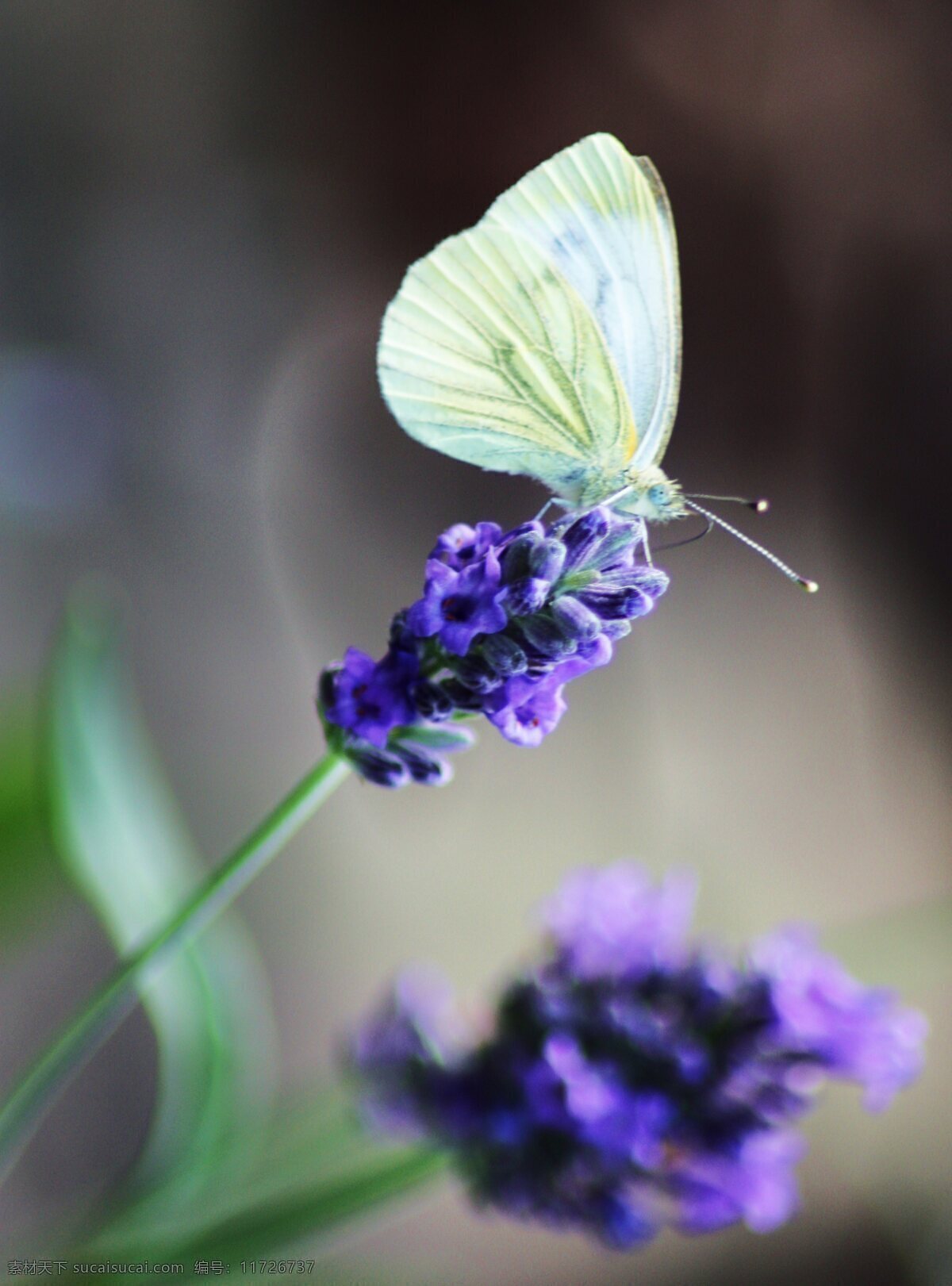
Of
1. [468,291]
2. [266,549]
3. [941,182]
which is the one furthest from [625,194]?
[941,182]

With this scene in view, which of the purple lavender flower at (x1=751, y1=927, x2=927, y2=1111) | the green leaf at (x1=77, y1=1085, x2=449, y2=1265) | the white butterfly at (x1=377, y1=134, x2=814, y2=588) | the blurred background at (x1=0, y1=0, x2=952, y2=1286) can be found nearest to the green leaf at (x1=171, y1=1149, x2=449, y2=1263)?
the green leaf at (x1=77, y1=1085, x2=449, y2=1265)

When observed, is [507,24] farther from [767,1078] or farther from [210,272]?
[767,1078]

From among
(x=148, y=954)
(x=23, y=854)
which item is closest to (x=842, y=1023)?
(x=148, y=954)

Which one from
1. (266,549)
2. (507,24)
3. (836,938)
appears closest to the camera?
(836,938)

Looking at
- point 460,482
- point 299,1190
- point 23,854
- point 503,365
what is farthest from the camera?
point 460,482

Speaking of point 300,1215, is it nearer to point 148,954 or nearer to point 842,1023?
point 148,954

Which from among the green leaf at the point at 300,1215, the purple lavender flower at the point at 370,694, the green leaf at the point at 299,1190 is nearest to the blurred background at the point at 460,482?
the green leaf at the point at 299,1190

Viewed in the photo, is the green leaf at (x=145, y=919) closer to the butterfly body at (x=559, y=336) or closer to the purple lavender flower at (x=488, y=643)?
the purple lavender flower at (x=488, y=643)
